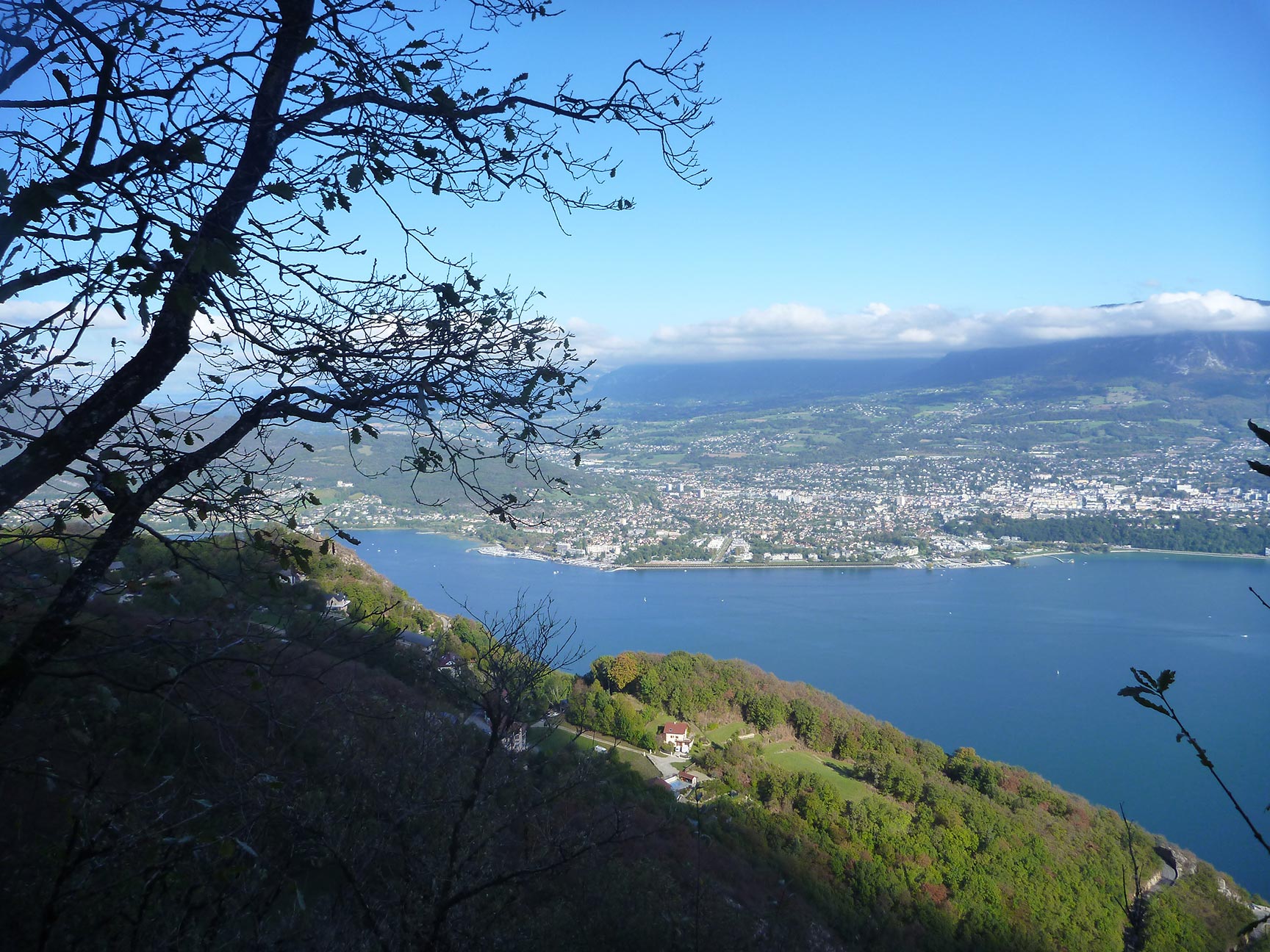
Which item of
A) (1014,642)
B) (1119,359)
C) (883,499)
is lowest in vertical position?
(1014,642)

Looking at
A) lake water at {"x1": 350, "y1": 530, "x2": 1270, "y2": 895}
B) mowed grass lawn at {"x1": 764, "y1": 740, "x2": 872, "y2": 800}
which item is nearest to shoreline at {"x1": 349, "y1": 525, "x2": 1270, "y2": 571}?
lake water at {"x1": 350, "y1": 530, "x2": 1270, "y2": 895}

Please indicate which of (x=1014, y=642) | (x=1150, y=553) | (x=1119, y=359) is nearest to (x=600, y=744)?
(x=1014, y=642)

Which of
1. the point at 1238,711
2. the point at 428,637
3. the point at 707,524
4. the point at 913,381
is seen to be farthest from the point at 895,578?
the point at 913,381

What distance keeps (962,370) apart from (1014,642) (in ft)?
193

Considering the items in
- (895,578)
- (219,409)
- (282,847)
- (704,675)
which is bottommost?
(895,578)

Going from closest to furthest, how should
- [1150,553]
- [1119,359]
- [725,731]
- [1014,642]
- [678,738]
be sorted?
[678,738]
[725,731]
[1014,642]
[1150,553]
[1119,359]

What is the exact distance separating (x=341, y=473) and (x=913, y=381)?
62.3 meters

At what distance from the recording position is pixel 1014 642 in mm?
18109

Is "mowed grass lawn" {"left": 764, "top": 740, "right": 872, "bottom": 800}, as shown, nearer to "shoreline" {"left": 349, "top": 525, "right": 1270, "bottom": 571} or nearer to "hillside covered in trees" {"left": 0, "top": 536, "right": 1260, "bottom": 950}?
"hillside covered in trees" {"left": 0, "top": 536, "right": 1260, "bottom": 950}

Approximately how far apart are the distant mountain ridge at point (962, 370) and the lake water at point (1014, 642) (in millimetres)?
16292

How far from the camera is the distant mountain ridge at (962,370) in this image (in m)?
44.7

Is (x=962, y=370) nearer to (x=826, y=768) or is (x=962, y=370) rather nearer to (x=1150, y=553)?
(x=1150, y=553)

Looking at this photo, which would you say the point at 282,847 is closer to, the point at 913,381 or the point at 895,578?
the point at 895,578

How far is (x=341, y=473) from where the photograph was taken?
20734mm
